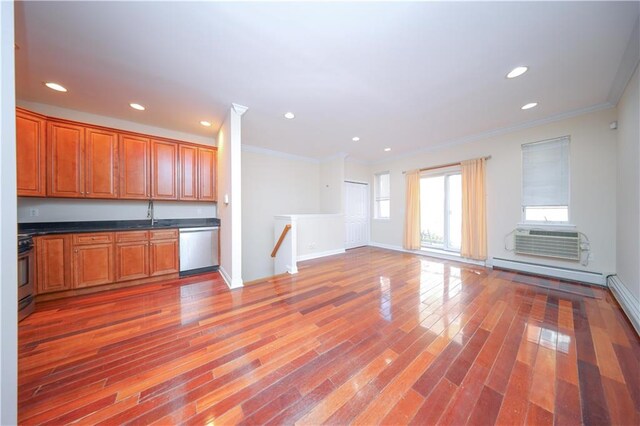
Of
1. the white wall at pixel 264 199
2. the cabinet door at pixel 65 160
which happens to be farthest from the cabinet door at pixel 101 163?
the white wall at pixel 264 199

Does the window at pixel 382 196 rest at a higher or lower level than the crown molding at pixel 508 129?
lower

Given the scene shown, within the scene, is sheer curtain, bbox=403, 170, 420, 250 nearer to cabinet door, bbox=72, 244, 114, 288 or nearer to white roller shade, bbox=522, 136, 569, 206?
white roller shade, bbox=522, 136, 569, 206

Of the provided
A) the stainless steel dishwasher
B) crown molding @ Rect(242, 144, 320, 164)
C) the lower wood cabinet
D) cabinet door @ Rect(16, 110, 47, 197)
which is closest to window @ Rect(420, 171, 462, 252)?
crown molding @ Rect(242, 144, 320, 164)

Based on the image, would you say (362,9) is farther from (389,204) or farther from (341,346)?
(389,204)

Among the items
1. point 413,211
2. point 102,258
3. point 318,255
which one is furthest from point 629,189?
point 102,258

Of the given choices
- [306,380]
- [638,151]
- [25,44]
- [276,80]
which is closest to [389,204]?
[638,151]

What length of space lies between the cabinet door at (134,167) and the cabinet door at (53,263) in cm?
94

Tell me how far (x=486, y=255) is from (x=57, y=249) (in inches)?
270

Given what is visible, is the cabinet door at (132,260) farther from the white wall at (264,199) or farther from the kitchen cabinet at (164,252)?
the white wall at (264,199)

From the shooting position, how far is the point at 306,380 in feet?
4.43

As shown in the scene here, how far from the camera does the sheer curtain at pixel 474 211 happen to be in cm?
406

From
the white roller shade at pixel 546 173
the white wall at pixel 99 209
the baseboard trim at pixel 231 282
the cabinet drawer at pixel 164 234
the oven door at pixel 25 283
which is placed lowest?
the baseboard trim at pixel 231 282

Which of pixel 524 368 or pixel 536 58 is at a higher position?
pixel 536 58

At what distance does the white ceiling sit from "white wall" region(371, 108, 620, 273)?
1.12 ft
